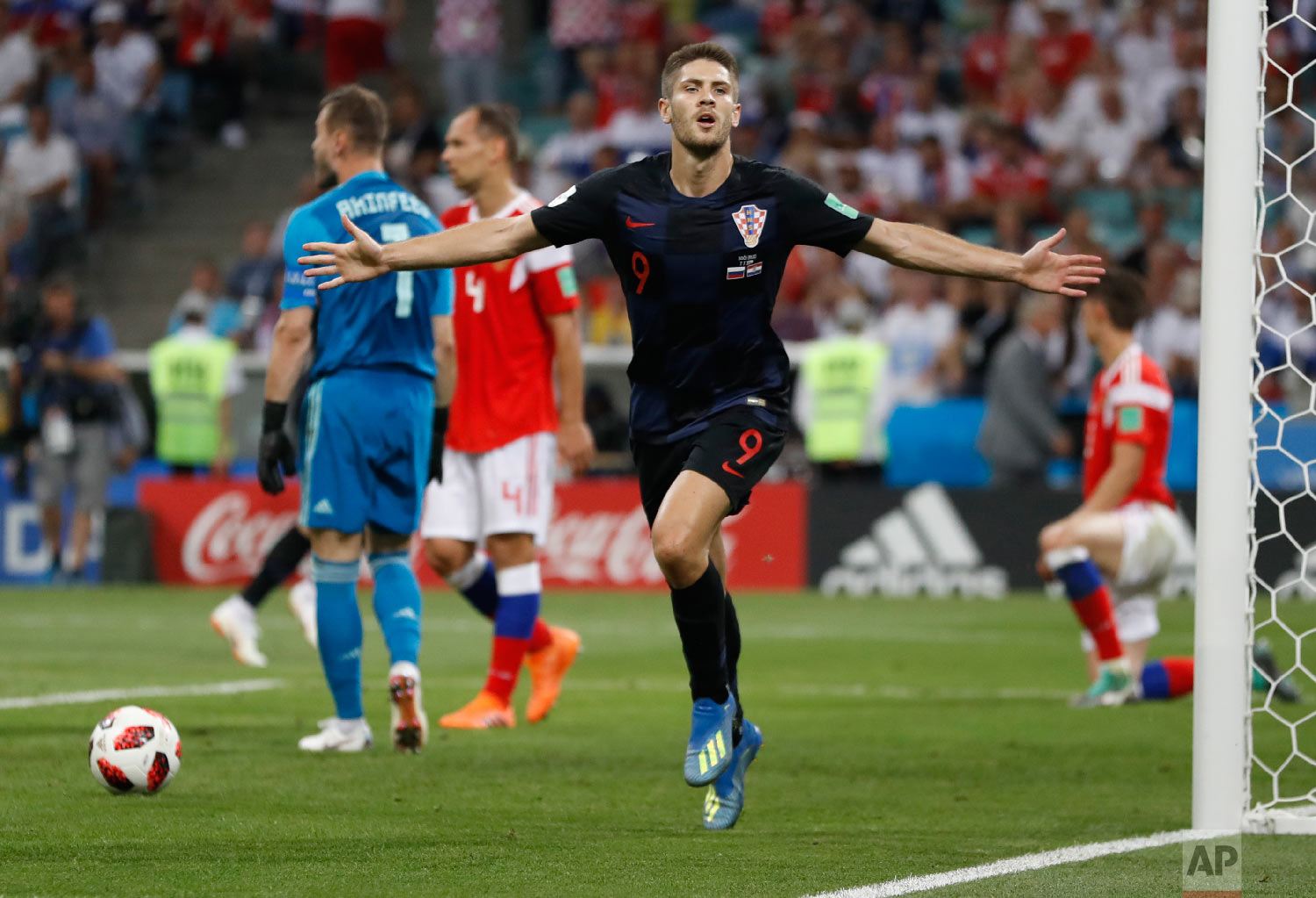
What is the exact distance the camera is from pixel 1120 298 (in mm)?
9195

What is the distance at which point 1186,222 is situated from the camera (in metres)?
Result: 17.7

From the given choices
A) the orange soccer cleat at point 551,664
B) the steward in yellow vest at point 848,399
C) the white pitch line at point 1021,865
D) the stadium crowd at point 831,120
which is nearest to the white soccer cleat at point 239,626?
the orange soccer cleat at point 551,664

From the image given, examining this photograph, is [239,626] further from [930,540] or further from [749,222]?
[930,540]

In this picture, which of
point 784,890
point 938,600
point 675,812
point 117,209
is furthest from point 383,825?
point 117,209

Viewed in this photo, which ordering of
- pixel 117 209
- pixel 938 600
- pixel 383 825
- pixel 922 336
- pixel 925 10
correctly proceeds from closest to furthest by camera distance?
pixel 383 825
pixel 938 600
pixel 922 336
pixel 925 10
pixel 117 209

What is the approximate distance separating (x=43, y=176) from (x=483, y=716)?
15163mm

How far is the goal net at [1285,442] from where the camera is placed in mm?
5867

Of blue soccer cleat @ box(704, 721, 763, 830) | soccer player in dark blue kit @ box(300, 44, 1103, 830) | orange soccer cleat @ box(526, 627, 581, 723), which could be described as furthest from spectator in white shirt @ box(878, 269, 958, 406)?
blue soccer cleat @ box(704, 721, 763, 830)

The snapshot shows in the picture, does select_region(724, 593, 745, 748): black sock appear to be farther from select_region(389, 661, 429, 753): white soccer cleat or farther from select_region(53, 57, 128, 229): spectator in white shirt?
select_region(53, 57, 128, 229): spectator in white shirt

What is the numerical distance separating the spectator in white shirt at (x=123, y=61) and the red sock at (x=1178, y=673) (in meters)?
16.7

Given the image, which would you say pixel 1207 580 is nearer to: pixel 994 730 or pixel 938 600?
pixel 994 730

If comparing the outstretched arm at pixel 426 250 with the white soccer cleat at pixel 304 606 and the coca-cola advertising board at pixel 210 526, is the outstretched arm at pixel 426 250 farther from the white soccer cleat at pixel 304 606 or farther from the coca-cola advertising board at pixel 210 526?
the coca-cola advertising board at pixel 210 526

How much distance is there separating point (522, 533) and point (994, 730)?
2.17m

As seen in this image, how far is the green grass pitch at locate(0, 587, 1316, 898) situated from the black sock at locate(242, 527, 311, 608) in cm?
45
